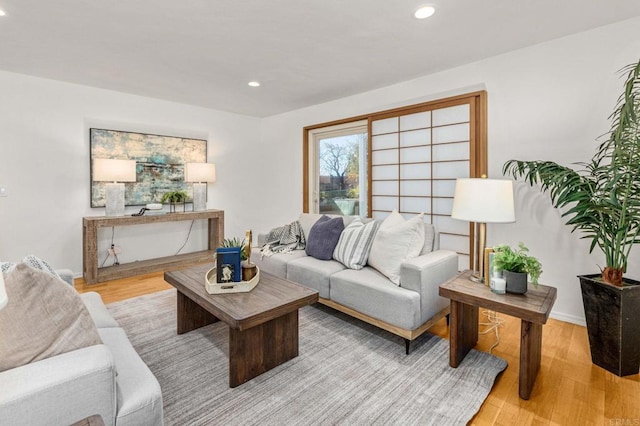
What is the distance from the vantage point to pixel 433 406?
5.35ft

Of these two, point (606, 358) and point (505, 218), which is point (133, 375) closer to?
point (505, 218)

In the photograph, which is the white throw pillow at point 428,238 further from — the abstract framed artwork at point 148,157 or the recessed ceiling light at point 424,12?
the abstract framed artwork at point 148,157

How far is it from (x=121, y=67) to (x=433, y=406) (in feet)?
12.9

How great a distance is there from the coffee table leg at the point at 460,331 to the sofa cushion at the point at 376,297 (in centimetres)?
23

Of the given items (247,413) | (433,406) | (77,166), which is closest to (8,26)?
(77,166)

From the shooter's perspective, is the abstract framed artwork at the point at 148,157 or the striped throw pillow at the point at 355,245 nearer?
the striped throw pillow at the point at 355,245

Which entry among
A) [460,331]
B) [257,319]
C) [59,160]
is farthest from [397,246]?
[59,160]

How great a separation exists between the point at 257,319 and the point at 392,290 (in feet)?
3.22

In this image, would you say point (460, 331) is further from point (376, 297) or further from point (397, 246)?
point (397, 246)

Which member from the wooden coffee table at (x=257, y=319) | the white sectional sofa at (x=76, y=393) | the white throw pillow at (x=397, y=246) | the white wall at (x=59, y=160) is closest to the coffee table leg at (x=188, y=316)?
the wooden coffee table at (x=257, y=319)

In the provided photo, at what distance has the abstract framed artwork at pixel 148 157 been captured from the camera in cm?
396

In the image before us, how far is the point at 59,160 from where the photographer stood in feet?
12.1

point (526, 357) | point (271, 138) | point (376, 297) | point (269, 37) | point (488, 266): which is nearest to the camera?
point (526, 357)

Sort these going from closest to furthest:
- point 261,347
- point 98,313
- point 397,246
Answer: point 98,313
point 261,347
point 397,246
